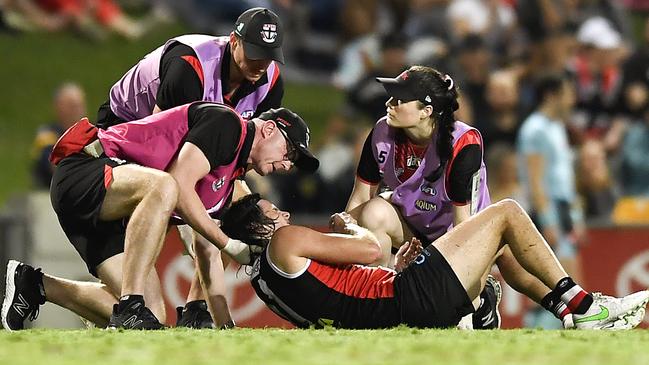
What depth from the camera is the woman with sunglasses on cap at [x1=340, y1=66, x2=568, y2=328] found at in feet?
28.0

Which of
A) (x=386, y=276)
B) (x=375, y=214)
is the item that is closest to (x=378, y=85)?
(x=375, y=214)

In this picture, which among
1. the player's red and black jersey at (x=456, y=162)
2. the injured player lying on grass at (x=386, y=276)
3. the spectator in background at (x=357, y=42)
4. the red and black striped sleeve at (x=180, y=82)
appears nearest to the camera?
the injured player lying on grass at (x=386, y=276)

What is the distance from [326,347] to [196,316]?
2179 mm

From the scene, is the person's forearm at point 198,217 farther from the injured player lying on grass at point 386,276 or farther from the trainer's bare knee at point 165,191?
the injured player lying on grass at point 386,276

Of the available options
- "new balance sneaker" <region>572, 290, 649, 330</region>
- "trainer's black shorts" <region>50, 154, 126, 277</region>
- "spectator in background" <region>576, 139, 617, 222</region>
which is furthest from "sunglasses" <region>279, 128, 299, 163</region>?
"spectator in background" <region>576, 139, 617, 222</region>

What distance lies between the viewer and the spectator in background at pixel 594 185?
13008 millimetres

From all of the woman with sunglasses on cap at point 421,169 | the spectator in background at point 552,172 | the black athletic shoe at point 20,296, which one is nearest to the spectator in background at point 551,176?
the spectator in background at point 552,172

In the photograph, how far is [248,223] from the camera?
7.87 metres

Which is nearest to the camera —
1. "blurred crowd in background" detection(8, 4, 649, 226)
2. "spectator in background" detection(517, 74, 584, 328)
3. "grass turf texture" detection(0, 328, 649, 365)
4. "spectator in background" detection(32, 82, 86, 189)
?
"grass turf texture" detection(0, 328, 649, 365)

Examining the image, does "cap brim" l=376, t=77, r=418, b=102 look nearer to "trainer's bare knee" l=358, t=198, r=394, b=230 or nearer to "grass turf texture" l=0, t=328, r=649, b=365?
"trainer's bare knee" l=358, t=198, r=394, b=230

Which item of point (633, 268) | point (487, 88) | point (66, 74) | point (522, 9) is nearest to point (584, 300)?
point (633, 268)

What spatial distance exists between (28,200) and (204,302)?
13.4 ft

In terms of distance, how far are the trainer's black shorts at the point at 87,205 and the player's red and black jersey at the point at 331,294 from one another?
3.34 feet

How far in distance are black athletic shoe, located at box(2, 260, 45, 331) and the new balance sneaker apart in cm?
307
